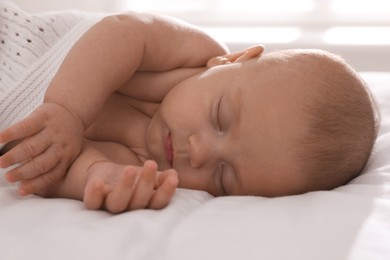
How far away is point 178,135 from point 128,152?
0.14 m

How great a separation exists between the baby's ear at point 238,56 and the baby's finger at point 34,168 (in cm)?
38

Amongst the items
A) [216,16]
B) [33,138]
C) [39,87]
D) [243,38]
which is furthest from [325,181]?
[216,16]

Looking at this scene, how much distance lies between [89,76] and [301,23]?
1126 mm

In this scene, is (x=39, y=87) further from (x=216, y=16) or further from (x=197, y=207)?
(x=216, y=16)

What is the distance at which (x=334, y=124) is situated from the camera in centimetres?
88

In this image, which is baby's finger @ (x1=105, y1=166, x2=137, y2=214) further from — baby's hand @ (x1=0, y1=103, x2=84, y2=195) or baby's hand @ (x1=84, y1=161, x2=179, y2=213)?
baby's hand @ (x1=0, y1=103, x2=84, y2=195)

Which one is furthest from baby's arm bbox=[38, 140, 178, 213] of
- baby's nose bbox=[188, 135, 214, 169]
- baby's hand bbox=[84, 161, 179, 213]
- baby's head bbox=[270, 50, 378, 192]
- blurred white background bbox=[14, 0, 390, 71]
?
blurred white background bbox=[14, 0, 390, 71]

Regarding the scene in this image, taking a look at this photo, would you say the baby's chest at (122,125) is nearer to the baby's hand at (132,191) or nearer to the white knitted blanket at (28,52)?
the white knitted blanket at (28,52)

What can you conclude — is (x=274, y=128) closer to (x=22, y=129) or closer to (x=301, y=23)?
(x=22, y=129)

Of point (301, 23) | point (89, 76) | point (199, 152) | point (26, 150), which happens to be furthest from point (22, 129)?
point (301, 23)

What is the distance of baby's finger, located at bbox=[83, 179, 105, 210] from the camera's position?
29.6 inches

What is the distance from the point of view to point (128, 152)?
107cm

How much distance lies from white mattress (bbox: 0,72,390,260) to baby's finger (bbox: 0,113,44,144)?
89 millimetres

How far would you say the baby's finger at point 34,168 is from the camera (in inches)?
33.5
